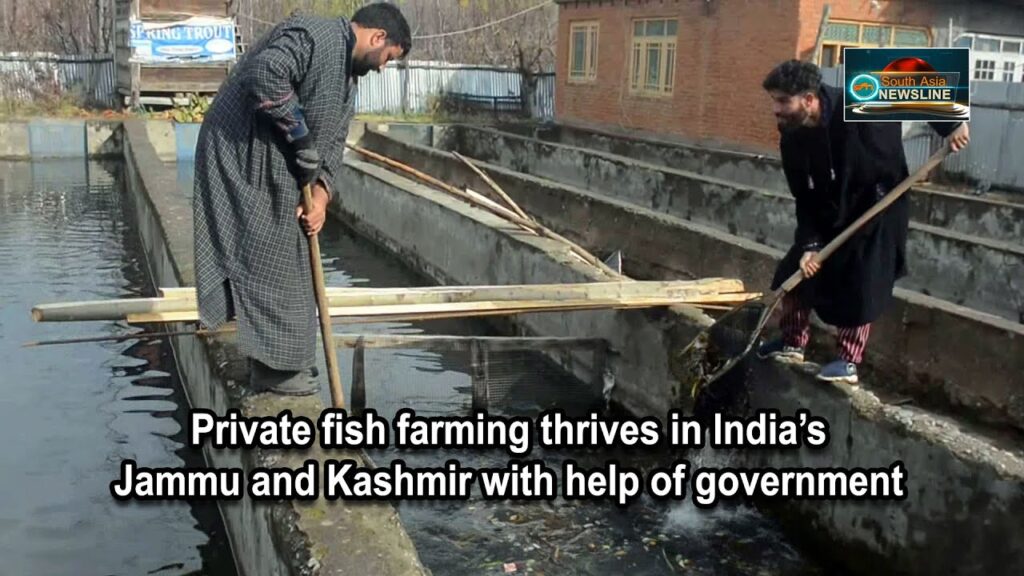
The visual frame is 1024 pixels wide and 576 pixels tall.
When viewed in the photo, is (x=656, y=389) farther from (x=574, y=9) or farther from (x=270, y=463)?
(x=574, y=9)

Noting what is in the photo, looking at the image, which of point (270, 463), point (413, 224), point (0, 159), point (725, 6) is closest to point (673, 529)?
point (270, 463)

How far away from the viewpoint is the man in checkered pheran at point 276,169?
3.94m

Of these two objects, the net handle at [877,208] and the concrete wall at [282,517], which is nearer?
the concrete wall at [282,517]

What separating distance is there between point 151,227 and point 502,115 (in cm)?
1735

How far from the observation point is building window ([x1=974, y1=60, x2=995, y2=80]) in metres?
17.4

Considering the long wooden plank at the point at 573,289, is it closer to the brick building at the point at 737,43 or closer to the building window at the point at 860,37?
the brick building at the point at 737,43

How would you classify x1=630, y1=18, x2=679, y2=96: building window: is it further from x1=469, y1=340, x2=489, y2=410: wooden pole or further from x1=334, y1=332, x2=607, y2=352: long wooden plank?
x1=469, y1=340, x2=489, y2=410: wooden pole

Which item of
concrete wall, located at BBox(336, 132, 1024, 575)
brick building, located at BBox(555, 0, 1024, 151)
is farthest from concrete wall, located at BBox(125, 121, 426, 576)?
brick building, located at BBox(555, 0, 1024, 151)

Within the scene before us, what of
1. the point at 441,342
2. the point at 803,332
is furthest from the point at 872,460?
the point at 441,342

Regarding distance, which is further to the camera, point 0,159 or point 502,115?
point 502,115

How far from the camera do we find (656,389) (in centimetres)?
674

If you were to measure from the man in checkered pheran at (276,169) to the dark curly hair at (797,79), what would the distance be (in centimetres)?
191

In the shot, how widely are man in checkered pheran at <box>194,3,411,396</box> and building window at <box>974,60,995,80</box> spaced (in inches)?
633

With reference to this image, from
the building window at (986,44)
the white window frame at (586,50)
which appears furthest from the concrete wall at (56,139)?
the building window at (986,44)
